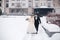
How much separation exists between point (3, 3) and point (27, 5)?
164mm

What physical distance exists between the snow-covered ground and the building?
0.13ft

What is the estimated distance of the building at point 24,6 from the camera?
3.80ft

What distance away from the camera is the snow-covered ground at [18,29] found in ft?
3.74

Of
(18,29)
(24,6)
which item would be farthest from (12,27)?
(24,6)

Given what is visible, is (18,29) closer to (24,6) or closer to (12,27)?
(12,27)

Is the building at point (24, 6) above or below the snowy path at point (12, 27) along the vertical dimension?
above

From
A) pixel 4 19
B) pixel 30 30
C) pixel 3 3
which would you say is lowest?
pixel 30 30

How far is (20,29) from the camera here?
124 centimetres

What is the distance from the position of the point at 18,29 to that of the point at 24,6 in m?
0.17

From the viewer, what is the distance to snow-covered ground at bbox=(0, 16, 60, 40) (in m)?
1.14

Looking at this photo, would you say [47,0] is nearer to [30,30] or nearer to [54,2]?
[54,2]

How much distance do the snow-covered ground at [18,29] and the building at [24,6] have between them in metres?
0.04

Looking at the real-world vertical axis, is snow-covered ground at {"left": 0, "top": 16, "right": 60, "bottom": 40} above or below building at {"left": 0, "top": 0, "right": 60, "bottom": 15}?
below

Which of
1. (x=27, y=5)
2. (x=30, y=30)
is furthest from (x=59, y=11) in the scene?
(x=30, y=30)
